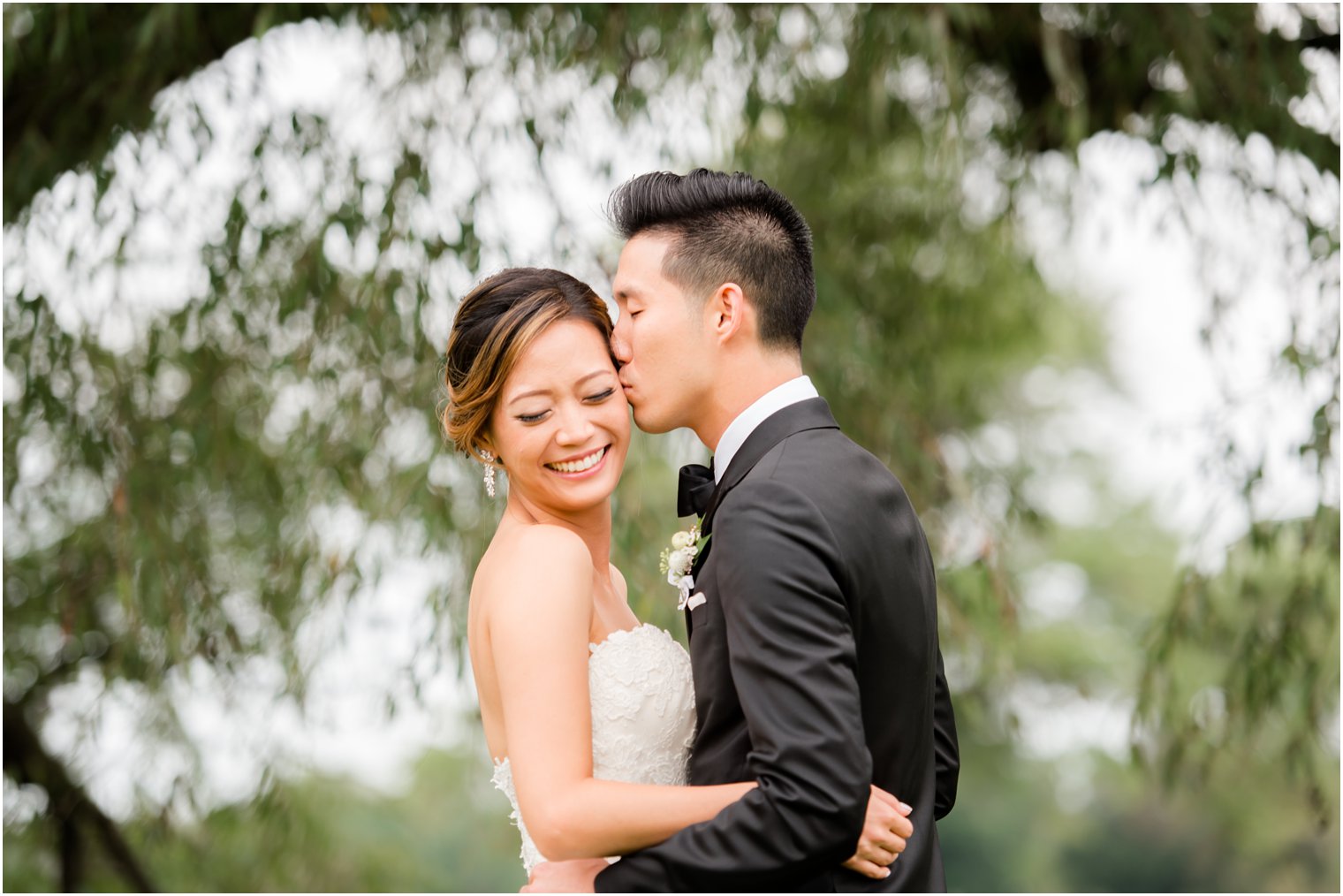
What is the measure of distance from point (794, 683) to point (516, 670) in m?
0.44

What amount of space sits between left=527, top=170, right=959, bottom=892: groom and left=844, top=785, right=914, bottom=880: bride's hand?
0.02 m

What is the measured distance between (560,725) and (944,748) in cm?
72

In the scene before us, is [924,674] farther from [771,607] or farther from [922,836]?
[771,607]

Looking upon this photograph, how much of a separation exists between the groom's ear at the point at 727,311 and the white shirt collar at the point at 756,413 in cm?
11

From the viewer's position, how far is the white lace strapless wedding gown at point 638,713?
81.8 inches

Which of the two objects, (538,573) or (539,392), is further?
(539,392)

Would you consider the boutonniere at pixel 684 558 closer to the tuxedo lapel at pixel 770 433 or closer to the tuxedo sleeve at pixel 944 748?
the tuxedo lapel at pixel 770 433

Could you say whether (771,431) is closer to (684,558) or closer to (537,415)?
(684,558)

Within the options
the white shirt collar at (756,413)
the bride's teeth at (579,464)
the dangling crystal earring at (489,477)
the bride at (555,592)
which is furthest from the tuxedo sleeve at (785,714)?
the dangling crystal earring at (489,477)

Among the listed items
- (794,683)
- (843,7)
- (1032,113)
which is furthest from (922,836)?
(1032,113)

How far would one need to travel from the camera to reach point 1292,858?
56.6 feet

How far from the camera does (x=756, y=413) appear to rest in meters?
1.97

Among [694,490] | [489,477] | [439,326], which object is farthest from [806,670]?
[439,326]

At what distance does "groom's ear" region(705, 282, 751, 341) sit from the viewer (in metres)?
2.00
